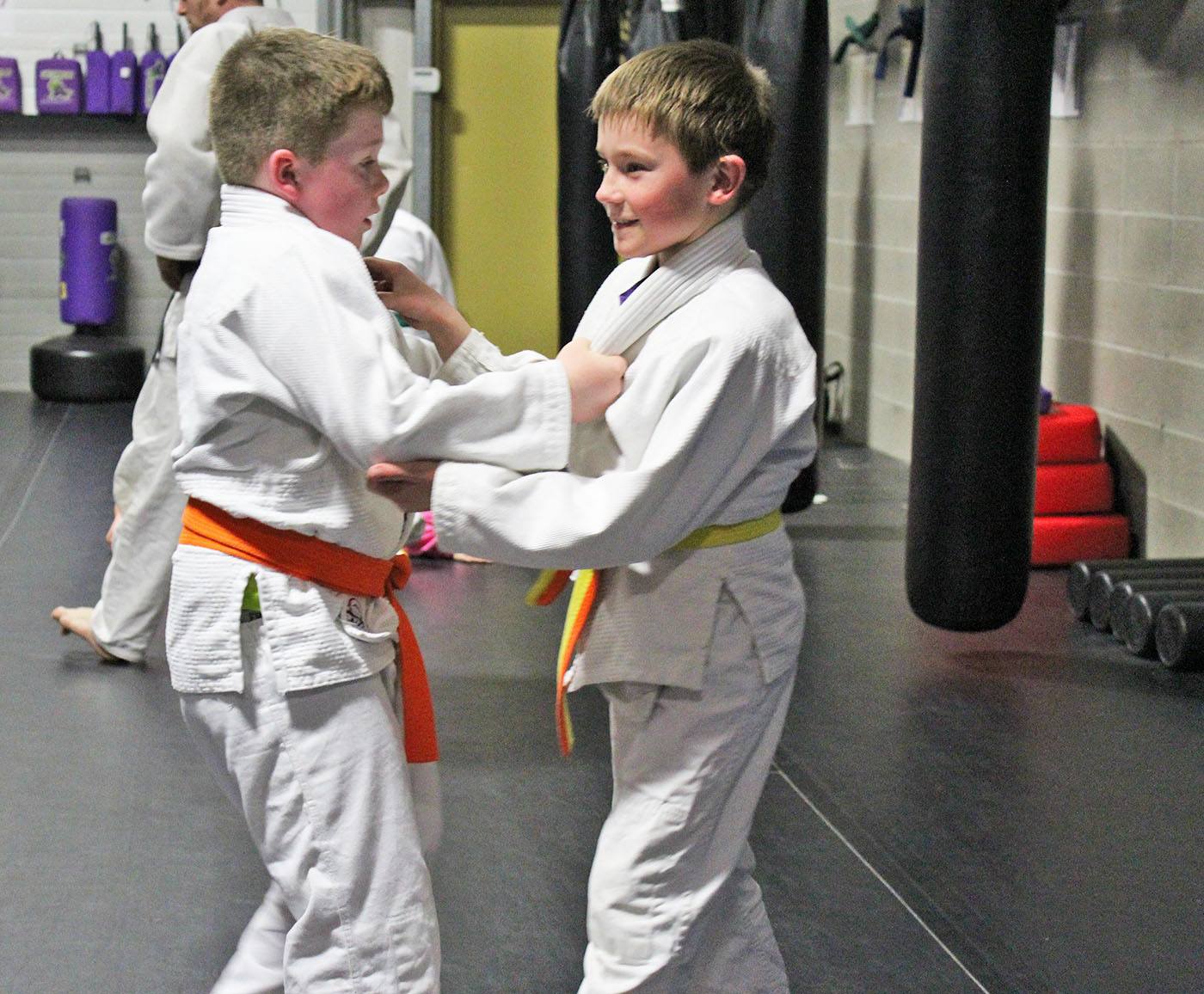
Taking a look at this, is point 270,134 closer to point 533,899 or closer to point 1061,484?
point 533,899

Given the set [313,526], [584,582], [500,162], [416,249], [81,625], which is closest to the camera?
[313,526]

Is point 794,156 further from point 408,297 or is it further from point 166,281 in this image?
point 408,297

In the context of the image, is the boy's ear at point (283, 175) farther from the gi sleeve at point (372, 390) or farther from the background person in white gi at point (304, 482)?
the gi sleeve at point (372, 390)

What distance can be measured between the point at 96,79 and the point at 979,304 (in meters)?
6.03

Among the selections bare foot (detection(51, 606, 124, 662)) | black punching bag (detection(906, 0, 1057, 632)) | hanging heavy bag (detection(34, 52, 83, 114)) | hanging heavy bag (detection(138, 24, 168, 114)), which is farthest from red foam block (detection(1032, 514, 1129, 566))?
hanging heavy bag (detection(34, 52, 83, 114))

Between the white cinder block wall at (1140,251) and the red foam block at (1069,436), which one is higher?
the white cinder block wall at (1140,251)

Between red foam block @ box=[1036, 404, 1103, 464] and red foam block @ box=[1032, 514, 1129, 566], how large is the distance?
19cm

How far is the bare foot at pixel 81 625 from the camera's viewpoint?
3.83 meters

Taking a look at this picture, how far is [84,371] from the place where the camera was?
7.98 m

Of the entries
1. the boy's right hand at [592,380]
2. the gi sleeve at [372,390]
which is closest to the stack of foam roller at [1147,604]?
the boy's right hand at [592,380]

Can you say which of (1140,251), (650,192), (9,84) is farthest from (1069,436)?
(9,84)

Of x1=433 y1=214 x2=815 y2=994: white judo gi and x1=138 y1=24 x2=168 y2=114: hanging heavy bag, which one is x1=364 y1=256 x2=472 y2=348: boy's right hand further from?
x1=138 y1=24 x2=168 y2=114: hanging heavy bag

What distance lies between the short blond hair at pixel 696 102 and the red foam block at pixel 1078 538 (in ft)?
11.0

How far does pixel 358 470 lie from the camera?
1.77 meters
